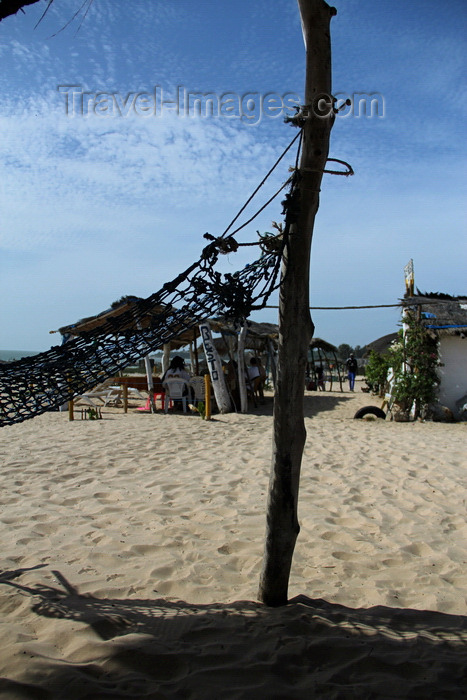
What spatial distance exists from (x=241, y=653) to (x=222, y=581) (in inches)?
30.2

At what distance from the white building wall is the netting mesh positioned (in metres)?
8.93

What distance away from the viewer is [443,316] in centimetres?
1057

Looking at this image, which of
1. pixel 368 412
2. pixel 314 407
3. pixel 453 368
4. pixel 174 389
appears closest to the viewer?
pixel 368 412

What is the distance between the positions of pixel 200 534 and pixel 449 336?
28.4 ft

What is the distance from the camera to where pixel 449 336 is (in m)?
10.7

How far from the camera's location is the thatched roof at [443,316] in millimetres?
10367

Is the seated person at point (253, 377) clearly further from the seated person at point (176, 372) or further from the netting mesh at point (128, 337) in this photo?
the netting mesh at point (128, 337)

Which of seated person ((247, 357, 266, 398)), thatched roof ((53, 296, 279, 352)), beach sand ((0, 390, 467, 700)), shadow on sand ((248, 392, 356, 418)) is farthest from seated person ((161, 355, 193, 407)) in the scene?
beach sand ((0, 390, 467, 700))

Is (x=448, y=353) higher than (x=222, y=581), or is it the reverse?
(x=448, y=353)

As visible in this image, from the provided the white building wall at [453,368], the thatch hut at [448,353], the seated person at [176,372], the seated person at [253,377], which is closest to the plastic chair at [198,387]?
the seated person at [176,372]

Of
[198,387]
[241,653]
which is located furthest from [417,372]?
[241,653]

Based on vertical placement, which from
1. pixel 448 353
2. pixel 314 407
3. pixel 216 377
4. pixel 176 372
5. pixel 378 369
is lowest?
pixel 314 407

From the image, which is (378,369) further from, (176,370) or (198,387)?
(176,370)

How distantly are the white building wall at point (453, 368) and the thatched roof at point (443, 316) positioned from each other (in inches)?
12.8
